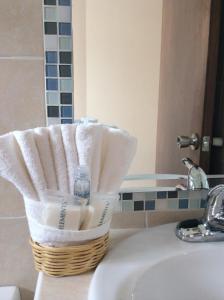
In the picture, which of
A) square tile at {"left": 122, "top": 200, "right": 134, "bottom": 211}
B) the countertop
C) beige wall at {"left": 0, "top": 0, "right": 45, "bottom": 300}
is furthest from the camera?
square tile at {"left": 122, "top": 200, "right": 134, "bottom": 211}

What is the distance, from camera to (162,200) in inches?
31.7

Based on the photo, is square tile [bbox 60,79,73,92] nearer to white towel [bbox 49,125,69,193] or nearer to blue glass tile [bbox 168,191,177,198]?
white towel [bbox 49,125,69,193]

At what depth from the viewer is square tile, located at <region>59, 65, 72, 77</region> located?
2.36ft

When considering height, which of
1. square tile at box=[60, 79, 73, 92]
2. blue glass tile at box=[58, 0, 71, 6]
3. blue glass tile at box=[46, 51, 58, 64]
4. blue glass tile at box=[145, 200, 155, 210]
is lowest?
blue glass tile at box=[145, 200, 155, 210]

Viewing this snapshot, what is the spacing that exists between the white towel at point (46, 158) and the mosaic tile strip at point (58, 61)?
0.42 feet

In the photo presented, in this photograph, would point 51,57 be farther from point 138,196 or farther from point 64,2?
point 138,196

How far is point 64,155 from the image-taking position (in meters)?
Result: 0.61

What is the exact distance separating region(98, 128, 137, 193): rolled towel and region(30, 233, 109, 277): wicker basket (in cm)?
11

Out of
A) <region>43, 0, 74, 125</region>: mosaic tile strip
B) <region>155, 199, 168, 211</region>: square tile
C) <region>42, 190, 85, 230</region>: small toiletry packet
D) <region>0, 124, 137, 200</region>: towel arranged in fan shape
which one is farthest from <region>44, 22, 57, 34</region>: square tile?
<region>155, 199, 168, 211</region>: square tile

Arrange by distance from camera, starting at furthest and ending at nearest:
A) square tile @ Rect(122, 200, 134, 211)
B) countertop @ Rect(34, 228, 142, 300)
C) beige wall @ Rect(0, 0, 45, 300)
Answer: square tile @ Rect(122, 200, 134, 211) → beige wall @ Rect(0, 0, 45, 300) → countertop @ Rect(34, 228, 142, 300)

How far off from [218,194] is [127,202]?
21 cm

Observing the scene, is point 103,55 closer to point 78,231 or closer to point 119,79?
point 119,79

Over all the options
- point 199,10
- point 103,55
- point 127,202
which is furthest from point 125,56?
point 127,202

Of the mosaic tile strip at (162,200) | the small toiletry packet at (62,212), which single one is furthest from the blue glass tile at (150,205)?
the small toiletry packet at (62,212)
